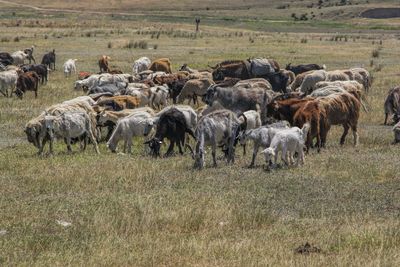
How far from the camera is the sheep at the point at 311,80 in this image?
2769 centimetres

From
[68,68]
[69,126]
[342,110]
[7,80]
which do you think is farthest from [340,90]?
[68,68]

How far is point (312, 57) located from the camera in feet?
161

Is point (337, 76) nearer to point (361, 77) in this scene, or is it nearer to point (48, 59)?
point (361, 77)

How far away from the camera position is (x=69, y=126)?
18391mm

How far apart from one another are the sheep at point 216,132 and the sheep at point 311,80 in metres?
10.8

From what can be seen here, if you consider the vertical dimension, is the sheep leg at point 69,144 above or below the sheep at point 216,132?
below

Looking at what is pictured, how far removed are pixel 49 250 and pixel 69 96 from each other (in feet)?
64.8

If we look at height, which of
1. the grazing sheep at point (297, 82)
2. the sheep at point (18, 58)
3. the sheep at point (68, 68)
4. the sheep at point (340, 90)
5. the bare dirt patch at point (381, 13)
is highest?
the sheep at point (340, 90)

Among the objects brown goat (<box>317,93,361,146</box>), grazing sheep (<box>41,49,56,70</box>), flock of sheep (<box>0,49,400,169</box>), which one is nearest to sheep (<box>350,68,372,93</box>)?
flock of sheep (<box>0,49,400,169</box>)

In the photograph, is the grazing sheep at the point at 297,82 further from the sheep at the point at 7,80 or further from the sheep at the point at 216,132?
the sheep at the point at 216,132

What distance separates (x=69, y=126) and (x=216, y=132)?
13.3ft

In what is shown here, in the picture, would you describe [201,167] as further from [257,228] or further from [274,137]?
[257,228]

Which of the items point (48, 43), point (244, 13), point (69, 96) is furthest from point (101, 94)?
point (244, 13)

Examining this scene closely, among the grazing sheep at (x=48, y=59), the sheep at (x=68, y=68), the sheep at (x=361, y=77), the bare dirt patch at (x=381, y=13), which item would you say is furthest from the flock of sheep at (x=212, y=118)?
the bare dirt patch at (x=381, y=13)
